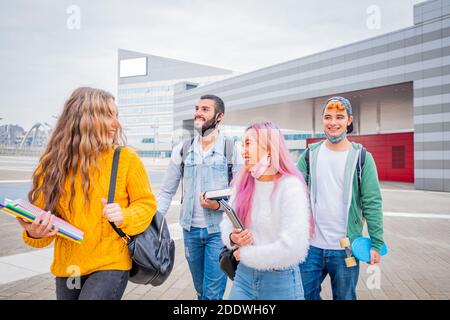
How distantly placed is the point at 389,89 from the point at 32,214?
911 inches

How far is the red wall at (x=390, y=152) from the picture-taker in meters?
22.5

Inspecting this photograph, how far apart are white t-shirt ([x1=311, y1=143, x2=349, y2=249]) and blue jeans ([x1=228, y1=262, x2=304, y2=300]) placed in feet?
1.96

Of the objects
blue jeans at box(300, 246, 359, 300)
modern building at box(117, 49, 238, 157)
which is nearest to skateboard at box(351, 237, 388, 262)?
blue jeans at box(300, 246, 359, 300)

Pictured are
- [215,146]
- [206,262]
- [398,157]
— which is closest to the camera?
[206,262]

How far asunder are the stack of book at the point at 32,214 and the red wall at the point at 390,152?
80.0 feet

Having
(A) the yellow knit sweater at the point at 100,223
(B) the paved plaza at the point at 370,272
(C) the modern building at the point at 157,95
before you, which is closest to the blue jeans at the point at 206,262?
(B) the paved plaza at the point at 370,272

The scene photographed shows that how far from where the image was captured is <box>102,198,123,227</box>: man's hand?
1.65 meters

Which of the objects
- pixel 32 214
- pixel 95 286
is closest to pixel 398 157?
pixel 95 286

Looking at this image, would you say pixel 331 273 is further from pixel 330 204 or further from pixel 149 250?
pixel 149 250

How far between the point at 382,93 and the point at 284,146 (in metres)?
23.2

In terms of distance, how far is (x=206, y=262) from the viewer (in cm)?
279

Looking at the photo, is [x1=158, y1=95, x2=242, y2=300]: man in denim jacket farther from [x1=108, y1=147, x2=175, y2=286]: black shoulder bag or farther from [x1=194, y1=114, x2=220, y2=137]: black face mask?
[x1=108, y1=147, x2=175, y2=286]: black shoulder bag
